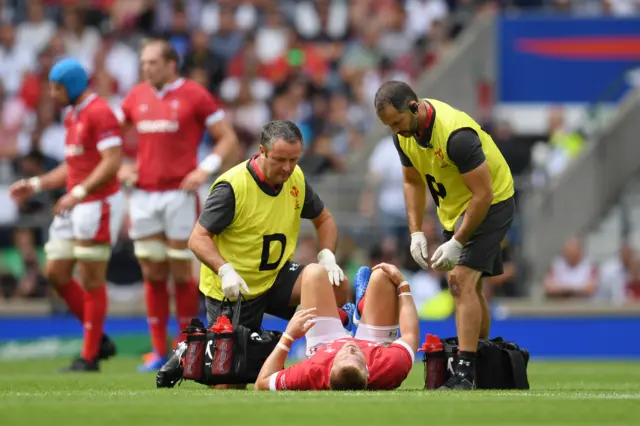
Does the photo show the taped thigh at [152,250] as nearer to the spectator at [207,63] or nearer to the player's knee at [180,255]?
the player's knee at [180,255]

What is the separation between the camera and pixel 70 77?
12945 mm

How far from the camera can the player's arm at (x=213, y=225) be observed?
998cm

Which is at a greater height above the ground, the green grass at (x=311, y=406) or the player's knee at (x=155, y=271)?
the player's knee at (x=155, y=271)

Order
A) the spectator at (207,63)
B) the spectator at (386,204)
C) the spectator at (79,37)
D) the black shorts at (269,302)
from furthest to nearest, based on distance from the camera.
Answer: the spectator at (79,37) → the spectator at (207,63) → the spectator at (386,204) → the black shorts at (269,302)

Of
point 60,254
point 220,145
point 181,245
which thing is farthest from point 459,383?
point 60,254

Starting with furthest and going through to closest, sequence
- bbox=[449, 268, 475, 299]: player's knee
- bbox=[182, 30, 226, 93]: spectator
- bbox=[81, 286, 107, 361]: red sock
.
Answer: bbox=[182, 30, 226, 93]: spectator → bbox=[81, 286, 107, 361]: red sock → bbox=[449, 268, 475, 299]: player's knee

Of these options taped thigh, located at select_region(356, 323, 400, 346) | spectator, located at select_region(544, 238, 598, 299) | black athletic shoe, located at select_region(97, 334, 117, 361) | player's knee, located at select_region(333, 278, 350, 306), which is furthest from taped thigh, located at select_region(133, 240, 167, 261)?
spectator, located at select_region(544, 238, 598, 299)

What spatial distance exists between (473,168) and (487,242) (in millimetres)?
624

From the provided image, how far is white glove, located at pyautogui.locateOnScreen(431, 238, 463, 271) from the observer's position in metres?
10.0

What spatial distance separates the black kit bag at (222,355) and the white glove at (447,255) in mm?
1379

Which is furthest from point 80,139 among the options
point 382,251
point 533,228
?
point 533,228

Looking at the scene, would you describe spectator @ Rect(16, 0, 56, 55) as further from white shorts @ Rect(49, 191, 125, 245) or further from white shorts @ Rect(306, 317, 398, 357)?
white shorts @ Rect(306, 317, 398, 357)

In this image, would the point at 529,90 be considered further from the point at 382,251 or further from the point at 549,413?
the point at 549,413

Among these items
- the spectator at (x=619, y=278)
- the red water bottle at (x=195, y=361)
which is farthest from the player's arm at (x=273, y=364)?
the spectator at (x=619, y=278)
